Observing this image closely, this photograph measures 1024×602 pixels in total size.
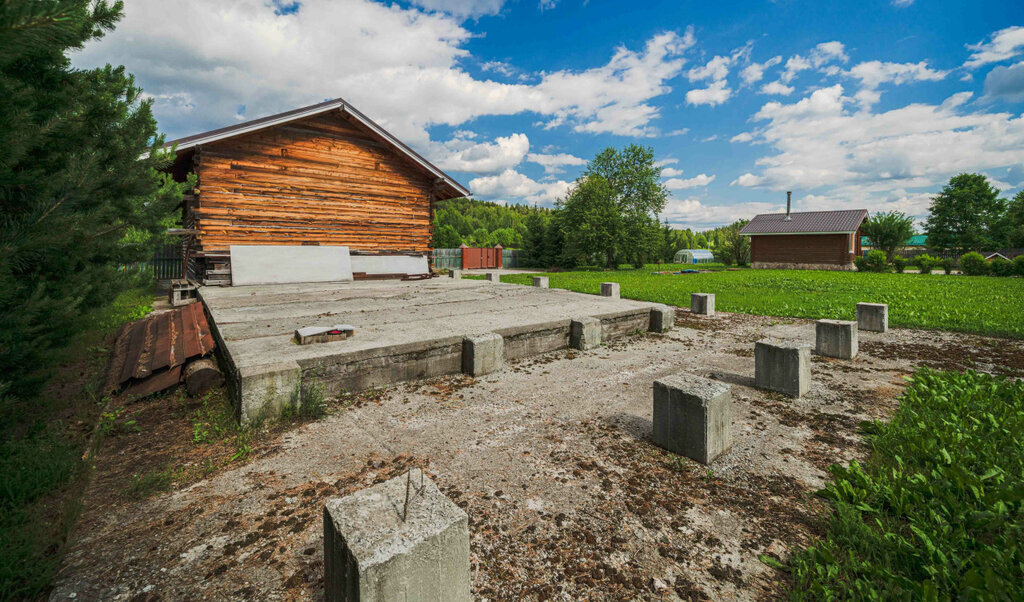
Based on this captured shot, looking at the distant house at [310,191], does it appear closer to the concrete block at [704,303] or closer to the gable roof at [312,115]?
the gable roof at [312,115]

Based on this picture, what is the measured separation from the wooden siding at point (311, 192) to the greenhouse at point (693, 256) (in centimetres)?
4347

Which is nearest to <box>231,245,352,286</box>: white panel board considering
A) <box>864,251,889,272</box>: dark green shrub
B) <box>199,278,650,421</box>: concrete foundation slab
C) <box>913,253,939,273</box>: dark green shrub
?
<box>199,278,650,421</box>: concrete foundation slab

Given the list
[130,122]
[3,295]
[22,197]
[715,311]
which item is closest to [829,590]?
[3,295]

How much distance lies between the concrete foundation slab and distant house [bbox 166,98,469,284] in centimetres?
270

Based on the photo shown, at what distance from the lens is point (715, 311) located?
405 inches

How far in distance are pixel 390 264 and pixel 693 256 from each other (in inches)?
1829

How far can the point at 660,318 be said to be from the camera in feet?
24.3

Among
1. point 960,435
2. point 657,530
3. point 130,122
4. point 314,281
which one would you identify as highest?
point 130,122

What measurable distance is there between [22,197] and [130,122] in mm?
1673

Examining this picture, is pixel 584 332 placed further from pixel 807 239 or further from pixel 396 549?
pixel 807 239

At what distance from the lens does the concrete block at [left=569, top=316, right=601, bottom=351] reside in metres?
6.15

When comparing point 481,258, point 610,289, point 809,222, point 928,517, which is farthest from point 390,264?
point 809,222

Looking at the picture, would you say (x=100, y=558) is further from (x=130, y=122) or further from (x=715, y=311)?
(x=715, y=311)

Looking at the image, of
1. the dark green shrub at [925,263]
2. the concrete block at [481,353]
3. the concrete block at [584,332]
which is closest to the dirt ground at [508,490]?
the concrete block at [481,353]
